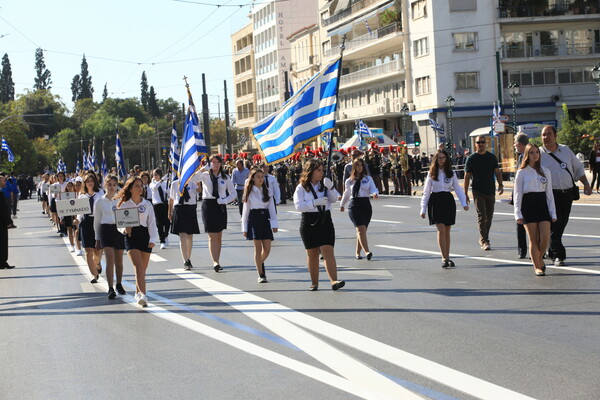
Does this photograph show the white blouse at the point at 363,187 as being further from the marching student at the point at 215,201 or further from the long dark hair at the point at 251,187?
the long dark hair at the point at 251,187

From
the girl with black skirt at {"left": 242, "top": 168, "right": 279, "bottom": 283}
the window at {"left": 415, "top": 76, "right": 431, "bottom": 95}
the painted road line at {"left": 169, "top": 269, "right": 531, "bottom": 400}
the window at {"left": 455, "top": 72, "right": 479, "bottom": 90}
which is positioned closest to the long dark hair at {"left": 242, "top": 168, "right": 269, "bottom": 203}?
the girl with black skirt at {"left": 242, "top": 168, "right": 279, "bottom": 283}

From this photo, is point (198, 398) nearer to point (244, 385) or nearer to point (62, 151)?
point (244, 385)

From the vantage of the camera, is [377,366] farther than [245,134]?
No

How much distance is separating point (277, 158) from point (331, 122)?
157 cm

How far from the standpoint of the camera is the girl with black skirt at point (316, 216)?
11.8m

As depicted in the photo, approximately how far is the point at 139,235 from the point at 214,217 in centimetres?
348

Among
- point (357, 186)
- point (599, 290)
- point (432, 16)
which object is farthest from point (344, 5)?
point (599, 290)

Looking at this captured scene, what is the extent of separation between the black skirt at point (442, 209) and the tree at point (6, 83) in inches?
6427

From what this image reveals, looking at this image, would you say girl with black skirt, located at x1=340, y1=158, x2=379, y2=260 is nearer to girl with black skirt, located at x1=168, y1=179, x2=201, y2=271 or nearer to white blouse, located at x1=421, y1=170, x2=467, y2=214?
white blouse, located at x1=421, y1=170, x2=467, y2=214

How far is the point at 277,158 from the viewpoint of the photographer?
14.8 meters

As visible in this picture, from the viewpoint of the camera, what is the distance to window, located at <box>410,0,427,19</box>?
62831mm

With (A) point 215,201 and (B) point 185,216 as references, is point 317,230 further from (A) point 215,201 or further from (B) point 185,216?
(B) point 185,216

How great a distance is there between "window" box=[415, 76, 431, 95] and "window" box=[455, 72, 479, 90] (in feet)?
6.53

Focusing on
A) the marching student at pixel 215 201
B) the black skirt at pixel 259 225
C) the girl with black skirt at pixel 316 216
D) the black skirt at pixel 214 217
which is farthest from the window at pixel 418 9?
the girl with black skirt at pixel 316 216
